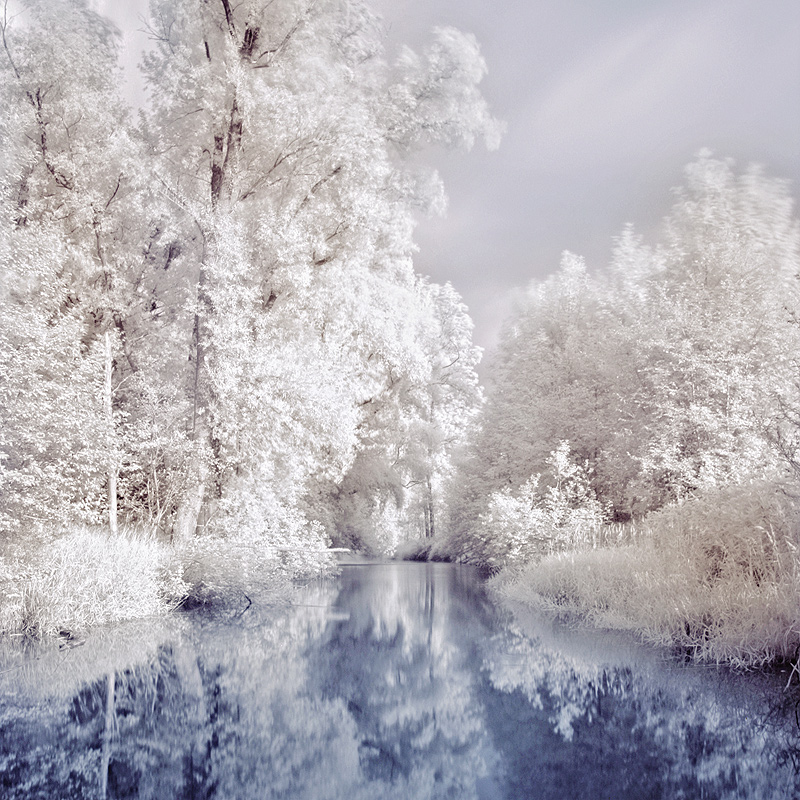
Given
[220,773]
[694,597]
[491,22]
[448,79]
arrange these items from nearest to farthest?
[220,773] → [694,597] → [491,22] → [448,79]

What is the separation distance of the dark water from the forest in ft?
8.90

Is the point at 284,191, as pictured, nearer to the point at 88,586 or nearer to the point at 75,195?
the point at 75,195

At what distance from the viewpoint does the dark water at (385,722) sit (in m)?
2.17

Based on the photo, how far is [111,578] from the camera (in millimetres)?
5980

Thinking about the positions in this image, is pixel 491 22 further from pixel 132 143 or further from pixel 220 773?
pixel 220 773

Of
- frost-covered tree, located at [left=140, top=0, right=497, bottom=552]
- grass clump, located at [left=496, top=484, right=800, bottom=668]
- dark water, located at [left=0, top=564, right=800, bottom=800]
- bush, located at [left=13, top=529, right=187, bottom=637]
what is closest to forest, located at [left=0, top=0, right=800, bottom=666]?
frost-covered tree, located at [left=140, top=0, right=497, bottom=552]

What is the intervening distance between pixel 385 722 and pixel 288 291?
7.23 metres

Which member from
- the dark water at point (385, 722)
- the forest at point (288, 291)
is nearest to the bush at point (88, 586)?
the forest at point (288, 291)

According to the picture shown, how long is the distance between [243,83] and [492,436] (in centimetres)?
819

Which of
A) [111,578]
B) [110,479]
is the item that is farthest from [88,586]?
[110,479]

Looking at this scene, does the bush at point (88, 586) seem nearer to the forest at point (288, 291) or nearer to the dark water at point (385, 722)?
the forest at point (288, 291)

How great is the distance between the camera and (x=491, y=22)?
7906mm

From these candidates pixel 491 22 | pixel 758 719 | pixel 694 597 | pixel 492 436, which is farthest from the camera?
pixel 492 436

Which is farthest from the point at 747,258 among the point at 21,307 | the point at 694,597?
the point at 21,307
